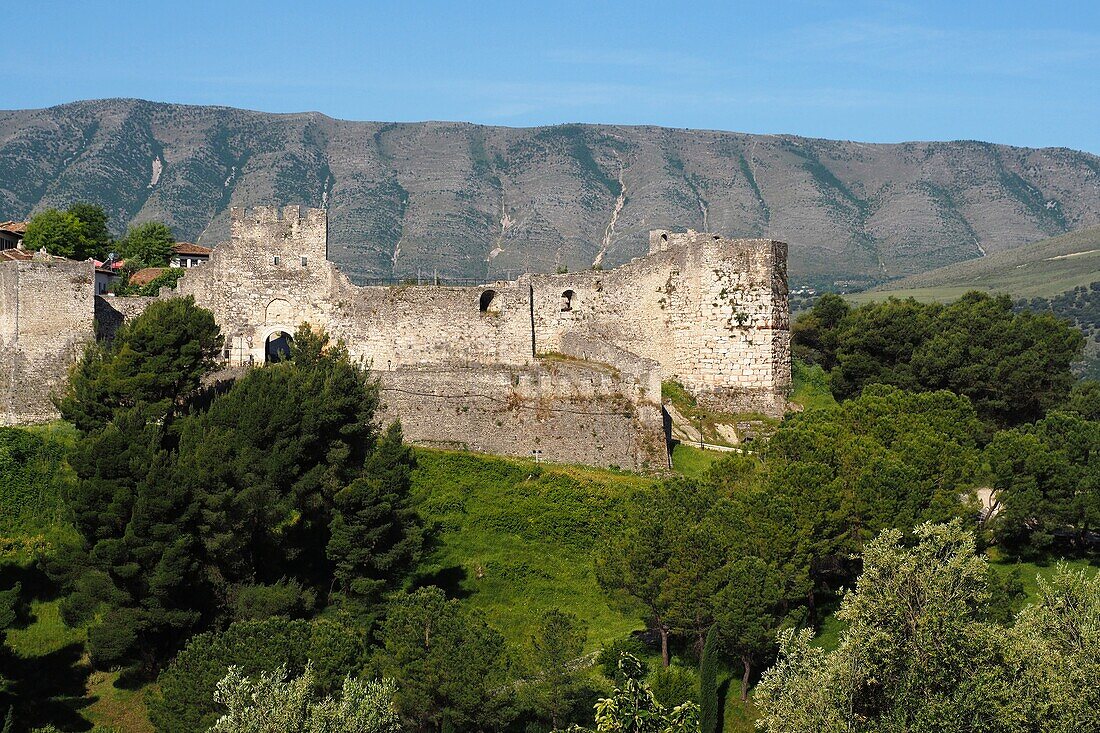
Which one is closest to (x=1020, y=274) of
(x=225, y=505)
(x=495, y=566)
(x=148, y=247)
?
(x=148, y=247)

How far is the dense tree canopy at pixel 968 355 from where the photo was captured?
60250 millimetres

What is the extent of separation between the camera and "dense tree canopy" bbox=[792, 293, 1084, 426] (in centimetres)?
6025

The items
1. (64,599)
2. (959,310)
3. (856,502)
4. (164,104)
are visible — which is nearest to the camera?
(64,599)

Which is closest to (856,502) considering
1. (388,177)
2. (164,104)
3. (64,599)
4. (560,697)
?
(560,697)

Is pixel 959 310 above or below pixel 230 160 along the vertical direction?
below

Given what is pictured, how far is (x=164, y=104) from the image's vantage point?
167500 millimetres

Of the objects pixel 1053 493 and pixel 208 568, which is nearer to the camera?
pixel 208 568

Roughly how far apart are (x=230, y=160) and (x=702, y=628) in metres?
124

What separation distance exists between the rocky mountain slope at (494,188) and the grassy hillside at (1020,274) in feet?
23.0

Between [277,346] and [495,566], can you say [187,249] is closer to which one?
[277,346]

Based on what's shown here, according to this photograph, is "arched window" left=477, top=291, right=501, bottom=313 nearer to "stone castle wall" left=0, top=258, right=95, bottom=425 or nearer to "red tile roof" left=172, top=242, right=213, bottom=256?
"stone castle wall" left=0, top=258, right=95, bottom=425

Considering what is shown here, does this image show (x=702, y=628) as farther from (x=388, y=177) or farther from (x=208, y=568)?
(x=388, y=177)

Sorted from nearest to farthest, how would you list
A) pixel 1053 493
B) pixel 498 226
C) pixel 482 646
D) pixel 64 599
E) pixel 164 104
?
pixel 482 646 < pixel 64 599 < pixel 1053 493 < pixel 498 226 < pixel 164 104

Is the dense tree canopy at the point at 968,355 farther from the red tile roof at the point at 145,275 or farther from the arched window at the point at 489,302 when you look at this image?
the red tile roof at the point at 145,275
